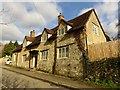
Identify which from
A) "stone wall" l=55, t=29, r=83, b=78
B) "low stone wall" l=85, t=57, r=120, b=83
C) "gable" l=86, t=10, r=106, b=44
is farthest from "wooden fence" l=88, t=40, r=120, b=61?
"gable" l=86, t=10, r=106, b=44

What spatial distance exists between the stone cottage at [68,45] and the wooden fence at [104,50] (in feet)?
2.74

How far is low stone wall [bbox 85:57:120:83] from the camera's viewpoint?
43.5 feet

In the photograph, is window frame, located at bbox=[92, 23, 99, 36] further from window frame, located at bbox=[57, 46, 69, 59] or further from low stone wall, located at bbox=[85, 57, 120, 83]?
low stone wall, located at bbox=[85, 57, 120, 83]

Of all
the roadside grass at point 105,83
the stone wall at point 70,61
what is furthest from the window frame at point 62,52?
the roadside grass at point 105,83

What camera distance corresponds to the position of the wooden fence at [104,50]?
1399 cm

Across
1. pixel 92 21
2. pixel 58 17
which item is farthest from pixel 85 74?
pixel 58 17

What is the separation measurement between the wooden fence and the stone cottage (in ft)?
2.74

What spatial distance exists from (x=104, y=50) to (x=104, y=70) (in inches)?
75.1

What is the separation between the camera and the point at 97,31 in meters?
21.3

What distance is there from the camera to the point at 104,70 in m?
14.2

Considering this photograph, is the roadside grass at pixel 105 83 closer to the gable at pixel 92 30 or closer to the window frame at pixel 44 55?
the gable at pixel 92 30

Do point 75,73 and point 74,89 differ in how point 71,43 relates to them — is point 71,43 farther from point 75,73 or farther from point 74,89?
point 74,89

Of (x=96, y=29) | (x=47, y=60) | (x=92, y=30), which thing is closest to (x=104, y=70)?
(x=92, y=30)

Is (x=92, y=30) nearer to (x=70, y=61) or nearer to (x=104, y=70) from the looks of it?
(x=70, y=61)
